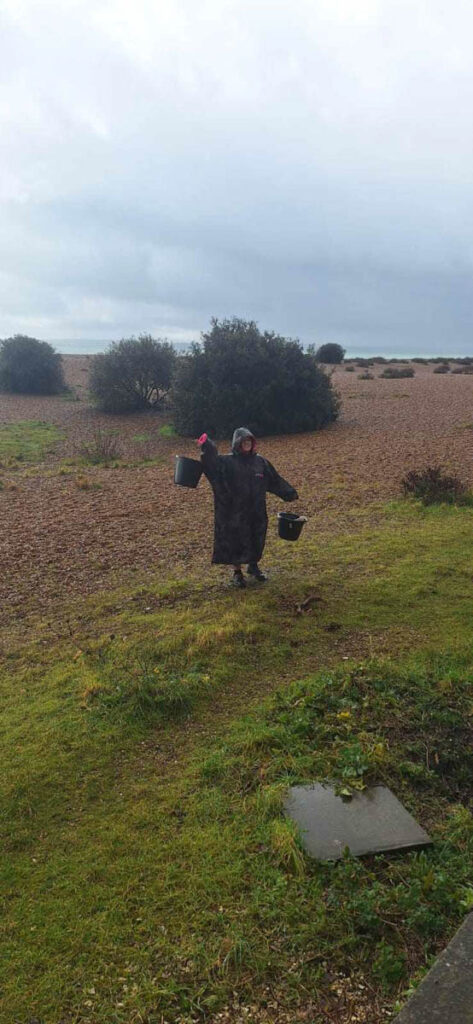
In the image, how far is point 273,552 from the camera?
273 inches

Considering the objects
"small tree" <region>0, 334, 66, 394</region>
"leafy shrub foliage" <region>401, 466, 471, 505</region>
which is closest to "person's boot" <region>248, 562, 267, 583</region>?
"leafy shrub foliage" <region>401, 466, 471, 505</region>

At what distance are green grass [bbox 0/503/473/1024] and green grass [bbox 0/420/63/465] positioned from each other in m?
8.38

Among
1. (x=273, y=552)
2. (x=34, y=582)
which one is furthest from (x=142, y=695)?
(x=273, y=552)

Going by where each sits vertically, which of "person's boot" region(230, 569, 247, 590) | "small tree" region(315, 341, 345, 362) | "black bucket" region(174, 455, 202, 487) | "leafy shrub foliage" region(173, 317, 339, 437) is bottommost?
"person's boot" region(230, 569, 247, 590)

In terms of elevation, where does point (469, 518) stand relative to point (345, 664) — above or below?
above

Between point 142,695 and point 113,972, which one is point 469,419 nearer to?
point 142,695

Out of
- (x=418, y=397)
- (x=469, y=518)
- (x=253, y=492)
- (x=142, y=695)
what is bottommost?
(x=142, y=695)

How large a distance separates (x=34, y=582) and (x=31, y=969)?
416 cm

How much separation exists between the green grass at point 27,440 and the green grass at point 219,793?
8382 mm

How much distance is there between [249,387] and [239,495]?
969 cm

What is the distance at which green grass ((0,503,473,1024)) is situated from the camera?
2299mm

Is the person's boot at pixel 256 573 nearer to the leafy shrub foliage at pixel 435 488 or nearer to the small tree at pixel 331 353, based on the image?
the leafy shrub foliage at pixel 435 488

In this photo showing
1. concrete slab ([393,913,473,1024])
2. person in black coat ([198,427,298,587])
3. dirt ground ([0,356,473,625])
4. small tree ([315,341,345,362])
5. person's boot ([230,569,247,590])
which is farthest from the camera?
small tree ([315,341,345,362])

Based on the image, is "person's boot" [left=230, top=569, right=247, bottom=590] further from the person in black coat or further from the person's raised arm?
the person's raised arm
